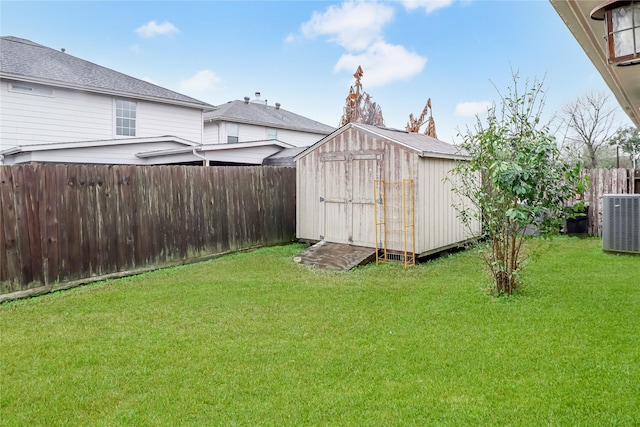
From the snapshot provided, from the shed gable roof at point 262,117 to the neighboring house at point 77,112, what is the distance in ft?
9.35

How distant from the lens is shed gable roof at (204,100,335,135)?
56.7ft

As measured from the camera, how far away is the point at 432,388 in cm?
299

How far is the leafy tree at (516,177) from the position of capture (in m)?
4.94

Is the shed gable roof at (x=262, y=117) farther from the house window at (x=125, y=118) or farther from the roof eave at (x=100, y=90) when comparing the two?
the house window at (x=125, y=118)

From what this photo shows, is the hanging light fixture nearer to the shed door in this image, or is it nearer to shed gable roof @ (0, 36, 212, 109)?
the shed door

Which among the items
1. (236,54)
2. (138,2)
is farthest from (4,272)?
(236,54)

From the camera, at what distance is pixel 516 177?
4.86 m

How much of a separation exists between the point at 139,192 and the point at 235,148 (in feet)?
16.6

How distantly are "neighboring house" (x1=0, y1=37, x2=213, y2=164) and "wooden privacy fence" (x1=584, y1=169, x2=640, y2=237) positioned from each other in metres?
9.84

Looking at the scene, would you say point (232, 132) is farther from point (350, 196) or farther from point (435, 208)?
point (435, 208)

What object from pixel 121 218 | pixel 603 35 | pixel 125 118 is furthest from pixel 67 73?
pixel 603 35

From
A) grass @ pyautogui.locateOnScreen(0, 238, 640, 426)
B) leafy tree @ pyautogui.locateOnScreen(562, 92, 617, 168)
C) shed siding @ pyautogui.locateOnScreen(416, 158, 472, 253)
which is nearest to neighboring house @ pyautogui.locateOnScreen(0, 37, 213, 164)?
grass @ pyautogui.locateOnScreen(0, 238, 640, 426)

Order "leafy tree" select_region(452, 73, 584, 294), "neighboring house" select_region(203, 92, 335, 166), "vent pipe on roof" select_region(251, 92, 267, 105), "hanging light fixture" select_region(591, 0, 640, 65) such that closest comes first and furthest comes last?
1. "hanging light fixture" select_region(591, 0, 640, 65)
2. "leafy tree" select_region(452, 73, 584, 294)
3. "neighboring house" select_region(203, 92, 335, 166)
4. "vent pipe on roof" select_region(251, 92, 267, 105)

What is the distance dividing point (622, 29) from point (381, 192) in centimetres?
635
